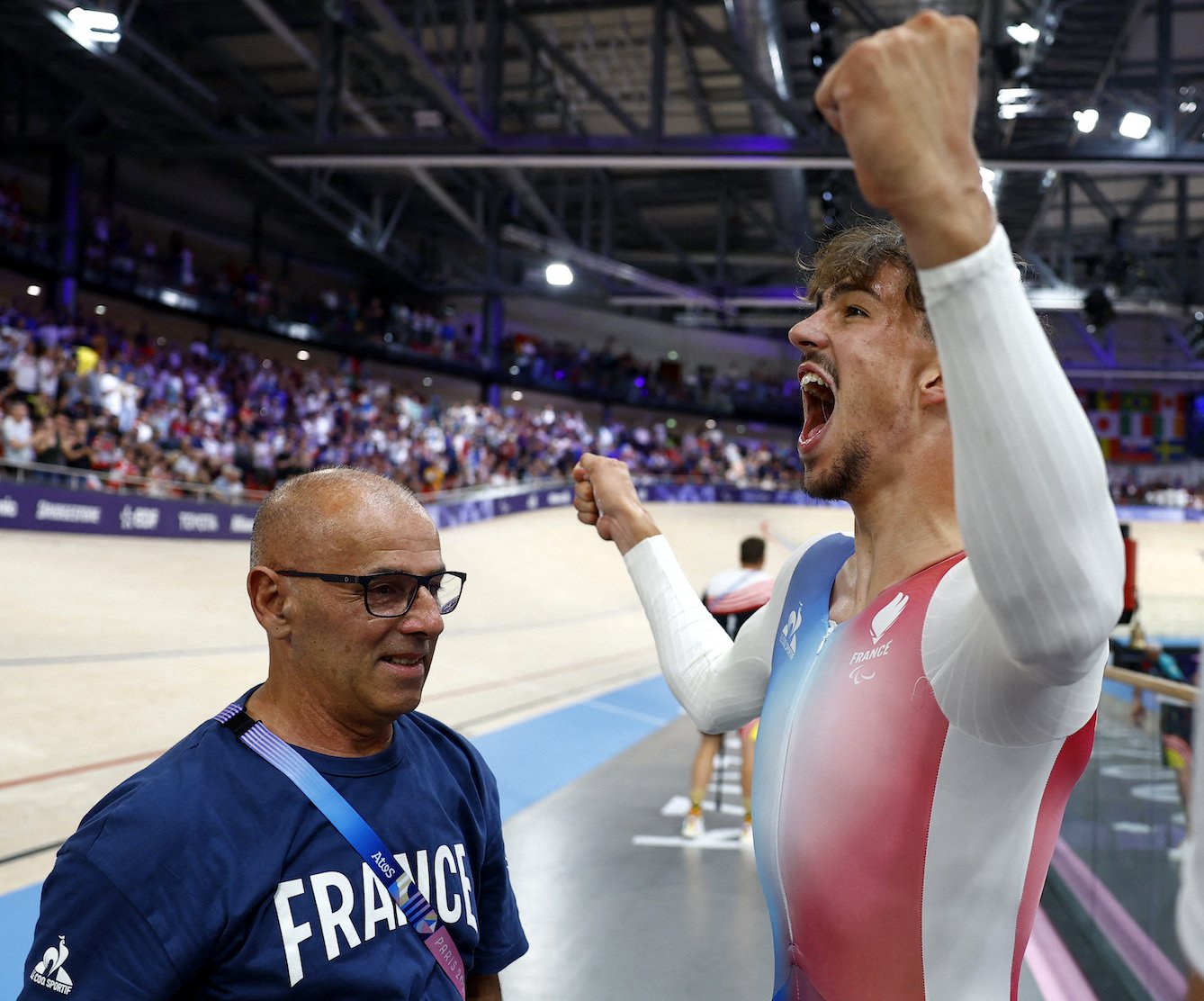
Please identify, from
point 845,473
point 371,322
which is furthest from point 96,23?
point 371,322

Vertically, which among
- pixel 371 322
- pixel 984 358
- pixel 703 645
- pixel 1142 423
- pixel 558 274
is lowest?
pixel 703 645

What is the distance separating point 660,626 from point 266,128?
2399 centimetres

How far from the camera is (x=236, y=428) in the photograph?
17.4 metres

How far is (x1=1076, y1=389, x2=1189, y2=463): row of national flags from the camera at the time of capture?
3634 cm

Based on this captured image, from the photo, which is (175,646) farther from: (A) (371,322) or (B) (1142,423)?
(B) (1142,423)

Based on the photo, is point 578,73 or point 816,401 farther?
point 578,73

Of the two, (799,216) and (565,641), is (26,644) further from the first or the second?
(799,216)

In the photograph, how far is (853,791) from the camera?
129cm

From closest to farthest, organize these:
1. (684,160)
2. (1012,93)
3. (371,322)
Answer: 1. (1012,93)
2. (684,160)
3. (371,322)

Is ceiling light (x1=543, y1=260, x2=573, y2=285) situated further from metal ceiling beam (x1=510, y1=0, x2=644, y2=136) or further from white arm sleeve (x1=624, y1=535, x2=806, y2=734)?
white arm sleeve (x1=624, y1=535, x2=806, y2=734)

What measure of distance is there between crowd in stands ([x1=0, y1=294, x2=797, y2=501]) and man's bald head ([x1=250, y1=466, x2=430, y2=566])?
1005cm

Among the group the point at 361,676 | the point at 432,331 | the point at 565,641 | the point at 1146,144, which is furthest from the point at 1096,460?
the point at 432,331

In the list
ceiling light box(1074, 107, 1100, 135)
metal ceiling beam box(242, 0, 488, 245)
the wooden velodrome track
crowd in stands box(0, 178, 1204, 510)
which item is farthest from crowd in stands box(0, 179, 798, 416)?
ceiling light box(1074, 107, 1100, 135)

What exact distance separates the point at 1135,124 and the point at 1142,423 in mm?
27559
